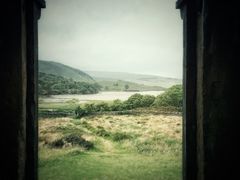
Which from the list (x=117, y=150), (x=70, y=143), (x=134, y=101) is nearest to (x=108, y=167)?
(x=70, y=143)

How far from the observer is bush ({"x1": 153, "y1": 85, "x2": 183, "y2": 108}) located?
85.4 feet

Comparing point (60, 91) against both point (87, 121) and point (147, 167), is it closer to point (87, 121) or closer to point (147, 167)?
point (87, 121)

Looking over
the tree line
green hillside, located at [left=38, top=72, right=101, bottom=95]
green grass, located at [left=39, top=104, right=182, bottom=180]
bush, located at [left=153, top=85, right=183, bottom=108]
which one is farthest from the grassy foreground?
green hillside, located at [left=38, top=72, right=101, bottom=95]

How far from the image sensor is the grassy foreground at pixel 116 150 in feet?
33.0

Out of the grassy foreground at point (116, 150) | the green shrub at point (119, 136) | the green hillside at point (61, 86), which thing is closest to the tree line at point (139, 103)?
the grassy foreground at point (116, 150)

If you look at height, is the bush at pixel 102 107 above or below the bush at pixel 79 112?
above

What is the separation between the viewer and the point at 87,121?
24125 millimetres

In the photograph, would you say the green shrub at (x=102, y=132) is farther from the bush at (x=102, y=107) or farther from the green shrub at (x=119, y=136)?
the bush at (x=102, y=107)

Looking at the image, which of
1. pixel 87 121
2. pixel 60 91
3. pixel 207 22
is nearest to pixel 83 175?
pixel 207 22

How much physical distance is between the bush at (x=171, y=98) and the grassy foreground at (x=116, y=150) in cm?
198

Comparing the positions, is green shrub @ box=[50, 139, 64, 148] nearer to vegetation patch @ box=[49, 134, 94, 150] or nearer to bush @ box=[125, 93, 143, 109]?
vegetation patch @ box=[49, 134, 94, 150]

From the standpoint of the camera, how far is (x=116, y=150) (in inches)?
631

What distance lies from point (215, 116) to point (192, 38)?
97 cm

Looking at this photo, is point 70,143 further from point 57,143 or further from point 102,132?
point 102,132
